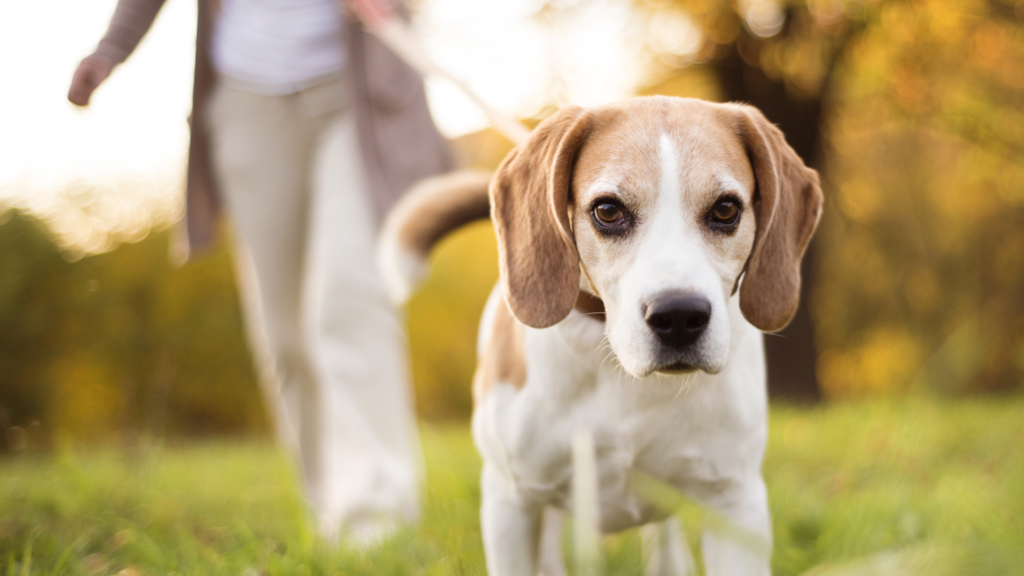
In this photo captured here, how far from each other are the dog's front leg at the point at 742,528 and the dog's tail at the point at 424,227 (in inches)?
43.3

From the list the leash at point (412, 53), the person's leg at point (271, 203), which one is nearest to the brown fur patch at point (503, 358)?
the leash at point (412, 53)

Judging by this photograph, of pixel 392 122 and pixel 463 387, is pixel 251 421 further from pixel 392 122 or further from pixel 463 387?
pixel 392 122

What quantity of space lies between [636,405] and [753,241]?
1.53 ft

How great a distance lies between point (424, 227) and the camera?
2287 mm

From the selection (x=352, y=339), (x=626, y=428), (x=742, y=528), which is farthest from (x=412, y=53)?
(x=742, y=528)

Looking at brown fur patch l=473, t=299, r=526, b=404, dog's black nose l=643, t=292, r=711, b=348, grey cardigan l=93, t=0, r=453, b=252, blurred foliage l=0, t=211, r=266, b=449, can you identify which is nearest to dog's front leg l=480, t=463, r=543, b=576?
brown fur patch l=473, t=299, r=526, b=404

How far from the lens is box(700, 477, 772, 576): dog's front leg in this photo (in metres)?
1.65

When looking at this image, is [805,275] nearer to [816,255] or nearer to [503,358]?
[816,255]

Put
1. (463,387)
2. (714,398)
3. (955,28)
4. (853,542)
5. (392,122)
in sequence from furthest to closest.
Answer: (463,387), (955,28), (392,122), (853,542), (714,398)

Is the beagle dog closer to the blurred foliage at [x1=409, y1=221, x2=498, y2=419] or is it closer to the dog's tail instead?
the dog's tail

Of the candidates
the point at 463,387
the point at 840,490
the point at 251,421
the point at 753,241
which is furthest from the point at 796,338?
the point at 251,421

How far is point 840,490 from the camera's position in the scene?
130 inches

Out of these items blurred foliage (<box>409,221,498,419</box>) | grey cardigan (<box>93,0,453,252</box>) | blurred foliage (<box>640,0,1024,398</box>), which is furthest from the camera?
blurred foliage (<box>409,221,498,419</box>)

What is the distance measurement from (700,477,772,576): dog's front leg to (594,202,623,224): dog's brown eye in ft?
2.27
